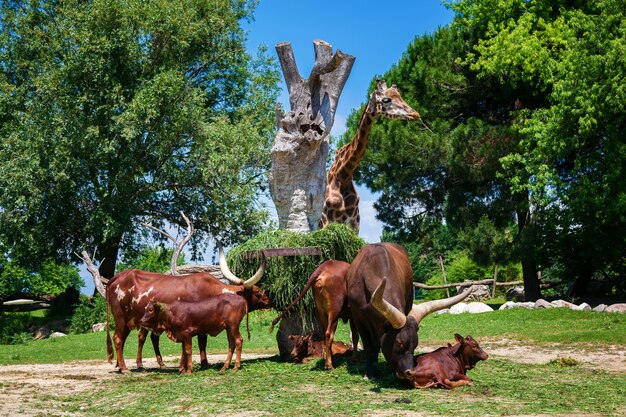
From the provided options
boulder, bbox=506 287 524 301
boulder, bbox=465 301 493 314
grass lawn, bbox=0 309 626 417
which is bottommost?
grass lawn, bbox=0 309 626 417

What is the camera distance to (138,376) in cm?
1234

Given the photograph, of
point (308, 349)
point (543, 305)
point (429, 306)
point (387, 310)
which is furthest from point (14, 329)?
A: point (387, 310)

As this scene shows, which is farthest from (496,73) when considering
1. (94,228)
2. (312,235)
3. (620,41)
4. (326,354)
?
(326,354)

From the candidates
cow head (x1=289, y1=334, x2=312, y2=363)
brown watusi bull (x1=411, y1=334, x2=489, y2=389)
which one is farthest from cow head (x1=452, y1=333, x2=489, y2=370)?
cow head (x1=289, y1=334, x2=312, y2=363)

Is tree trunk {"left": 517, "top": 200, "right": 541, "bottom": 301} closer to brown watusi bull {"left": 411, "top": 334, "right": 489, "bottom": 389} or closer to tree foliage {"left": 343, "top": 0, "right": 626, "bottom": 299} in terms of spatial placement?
tree foliage {"left": 343, "top": 0, "right": 626, "bottom": 299}

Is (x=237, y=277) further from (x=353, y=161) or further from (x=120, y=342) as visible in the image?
(x=353, y=161)

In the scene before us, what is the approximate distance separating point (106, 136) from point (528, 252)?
1512 centimetres

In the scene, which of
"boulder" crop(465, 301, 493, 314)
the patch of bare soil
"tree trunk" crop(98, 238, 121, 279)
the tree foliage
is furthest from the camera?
"tree trunk" crop(98, 238, 121, 279)

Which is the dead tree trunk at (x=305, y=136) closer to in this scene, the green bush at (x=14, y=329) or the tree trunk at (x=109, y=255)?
the green bush at (x=14, y=329)

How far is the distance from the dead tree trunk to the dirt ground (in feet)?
10.5

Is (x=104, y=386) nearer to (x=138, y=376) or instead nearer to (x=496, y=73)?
(x=138, y=376)

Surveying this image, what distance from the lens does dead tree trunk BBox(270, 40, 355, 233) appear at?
1399 cm

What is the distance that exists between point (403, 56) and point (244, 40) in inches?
273

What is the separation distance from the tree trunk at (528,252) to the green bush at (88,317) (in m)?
14.4
